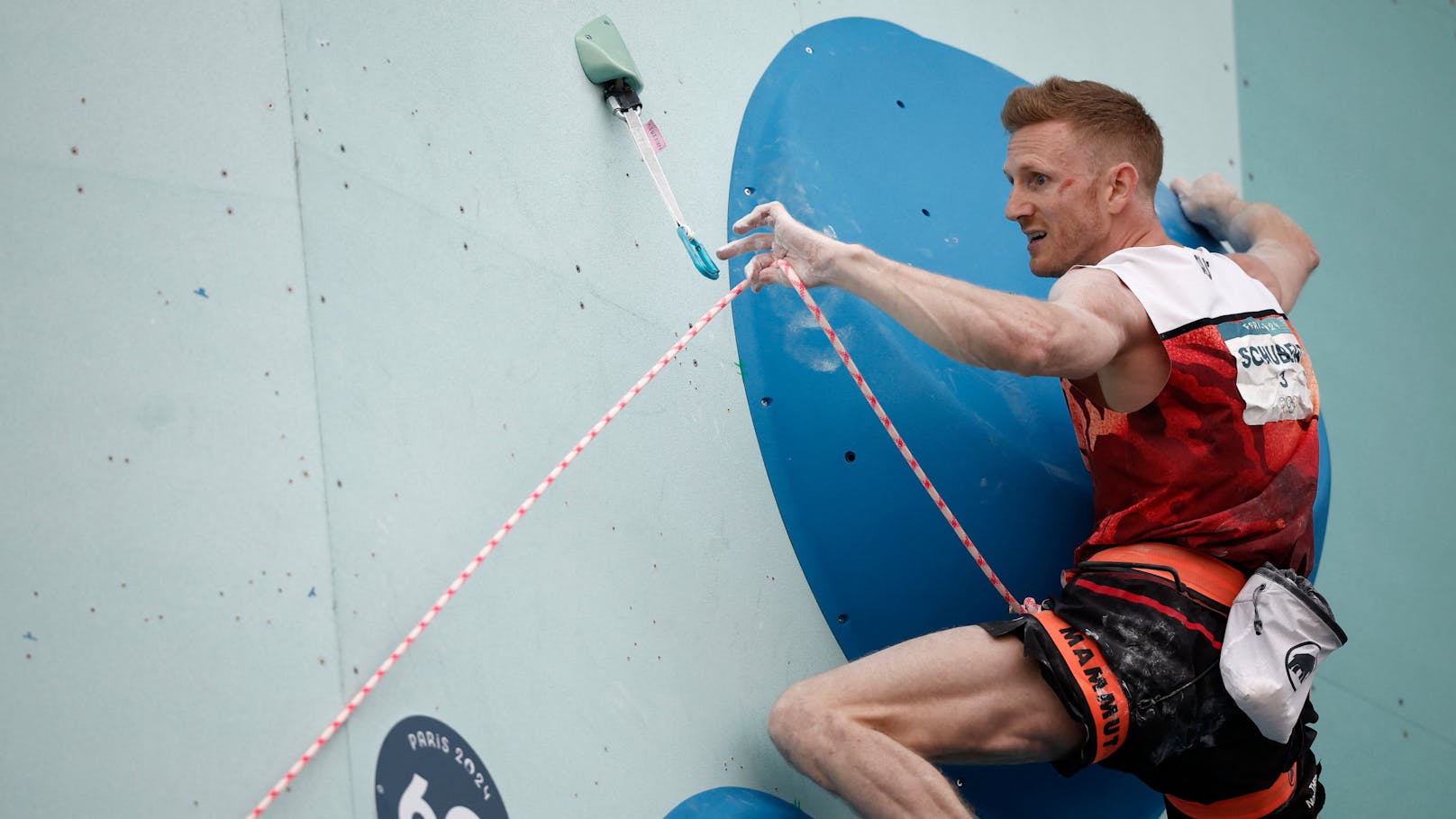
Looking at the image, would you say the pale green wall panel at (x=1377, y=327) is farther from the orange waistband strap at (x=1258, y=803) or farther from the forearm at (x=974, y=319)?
the forearm at (x=974, y=319)

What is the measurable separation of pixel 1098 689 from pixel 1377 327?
62.5 inches

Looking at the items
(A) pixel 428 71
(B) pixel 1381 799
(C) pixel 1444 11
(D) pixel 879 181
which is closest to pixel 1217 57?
(C) pixel 1444 11

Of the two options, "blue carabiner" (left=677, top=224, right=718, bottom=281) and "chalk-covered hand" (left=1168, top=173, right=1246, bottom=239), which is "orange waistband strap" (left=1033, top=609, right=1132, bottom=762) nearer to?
"blue carabiner" (left=677, top=224, right=718, bottom=281)

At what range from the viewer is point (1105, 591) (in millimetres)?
1411

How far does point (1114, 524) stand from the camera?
1.49 meters

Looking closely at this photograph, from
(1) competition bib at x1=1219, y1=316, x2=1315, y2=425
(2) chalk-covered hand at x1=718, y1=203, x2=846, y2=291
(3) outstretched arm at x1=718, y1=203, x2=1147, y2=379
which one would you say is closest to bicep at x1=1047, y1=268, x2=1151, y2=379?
(3) outstretched arm at x1=718, y1=203, x2=1147, y2=379

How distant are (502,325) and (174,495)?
15.7 inches

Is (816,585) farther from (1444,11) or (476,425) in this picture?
(1444,11)

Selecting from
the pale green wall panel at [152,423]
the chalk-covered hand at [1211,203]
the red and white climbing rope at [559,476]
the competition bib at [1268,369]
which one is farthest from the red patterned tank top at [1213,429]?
the pale green wall panel at [152,423]

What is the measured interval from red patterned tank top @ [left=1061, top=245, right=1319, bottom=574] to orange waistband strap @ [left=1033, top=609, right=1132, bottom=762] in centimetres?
18

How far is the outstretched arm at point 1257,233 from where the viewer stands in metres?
1.82

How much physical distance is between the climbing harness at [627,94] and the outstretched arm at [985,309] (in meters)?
0.16

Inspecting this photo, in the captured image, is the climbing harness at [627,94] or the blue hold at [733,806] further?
the climbing harness at [627,94]

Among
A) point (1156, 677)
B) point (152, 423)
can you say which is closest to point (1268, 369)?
point (1156, 677)
